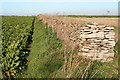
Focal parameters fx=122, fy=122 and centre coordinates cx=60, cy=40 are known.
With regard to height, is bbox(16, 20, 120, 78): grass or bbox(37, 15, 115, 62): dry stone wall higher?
bbox(37, 15, 115, 62): dry stone wall

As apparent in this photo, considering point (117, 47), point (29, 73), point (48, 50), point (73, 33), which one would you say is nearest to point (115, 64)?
point (117, 47)

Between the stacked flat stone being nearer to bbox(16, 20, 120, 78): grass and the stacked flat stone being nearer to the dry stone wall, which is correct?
the dry stone wall

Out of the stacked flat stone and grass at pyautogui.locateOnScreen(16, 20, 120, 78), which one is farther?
the stacked flat stone

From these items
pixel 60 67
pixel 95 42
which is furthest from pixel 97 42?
pixel 60 67

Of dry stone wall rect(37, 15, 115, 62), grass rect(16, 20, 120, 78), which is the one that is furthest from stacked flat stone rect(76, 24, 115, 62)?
grass rect(16, 20, 120, 78)

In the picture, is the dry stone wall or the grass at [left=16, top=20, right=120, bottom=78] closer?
the grass at [left=16, top=20, right=120, bottom=78]

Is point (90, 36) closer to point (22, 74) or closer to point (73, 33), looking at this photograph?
point (73, 33)

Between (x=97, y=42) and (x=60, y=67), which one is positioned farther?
(x=97, y=42)

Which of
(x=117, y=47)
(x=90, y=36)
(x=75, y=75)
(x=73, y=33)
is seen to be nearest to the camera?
(x=75, y=75)

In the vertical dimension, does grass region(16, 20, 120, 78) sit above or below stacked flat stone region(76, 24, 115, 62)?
below

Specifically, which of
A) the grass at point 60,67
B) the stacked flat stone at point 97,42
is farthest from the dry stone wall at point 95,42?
the grass at point 60,67

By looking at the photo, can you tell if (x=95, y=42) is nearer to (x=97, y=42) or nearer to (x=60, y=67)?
(x=97, y=42)

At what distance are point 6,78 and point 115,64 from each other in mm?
6147

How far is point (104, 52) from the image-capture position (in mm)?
7289
